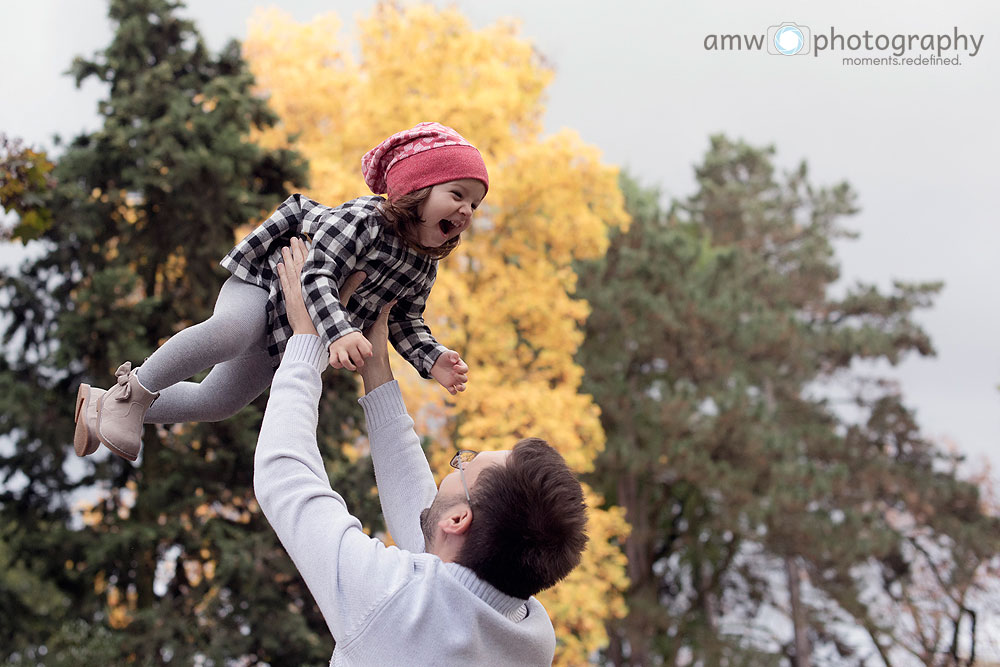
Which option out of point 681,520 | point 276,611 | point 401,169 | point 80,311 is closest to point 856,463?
point 681,520

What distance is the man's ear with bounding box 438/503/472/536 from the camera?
1.81 m

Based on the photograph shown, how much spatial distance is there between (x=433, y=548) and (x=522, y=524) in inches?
9.2

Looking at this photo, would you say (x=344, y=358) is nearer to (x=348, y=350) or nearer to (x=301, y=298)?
(x=348, y=350)

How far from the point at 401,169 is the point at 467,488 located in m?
0.76

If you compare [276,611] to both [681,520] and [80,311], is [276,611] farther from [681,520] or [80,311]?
[681,520]

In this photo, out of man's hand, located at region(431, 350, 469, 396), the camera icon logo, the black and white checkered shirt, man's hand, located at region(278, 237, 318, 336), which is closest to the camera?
man's hand, located at region(278, 237, 318, 336)

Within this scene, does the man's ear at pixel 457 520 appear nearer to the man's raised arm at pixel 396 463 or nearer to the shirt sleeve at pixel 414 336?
the man's raised arm at pixel 396 463

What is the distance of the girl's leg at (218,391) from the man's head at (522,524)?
0.78 metres

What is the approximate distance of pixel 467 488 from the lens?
1848mm

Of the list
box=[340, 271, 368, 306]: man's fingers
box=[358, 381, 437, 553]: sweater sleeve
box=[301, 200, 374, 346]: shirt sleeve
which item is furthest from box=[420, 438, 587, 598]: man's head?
box=[340, 271, 368, 306]: man's fingers

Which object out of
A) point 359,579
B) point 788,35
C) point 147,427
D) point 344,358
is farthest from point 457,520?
point 788,35

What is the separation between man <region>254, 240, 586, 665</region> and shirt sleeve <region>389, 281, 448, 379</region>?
468 mm

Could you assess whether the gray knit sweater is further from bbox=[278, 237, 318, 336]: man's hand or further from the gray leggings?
the gray leggings

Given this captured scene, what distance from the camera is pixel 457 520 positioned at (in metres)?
1.83
